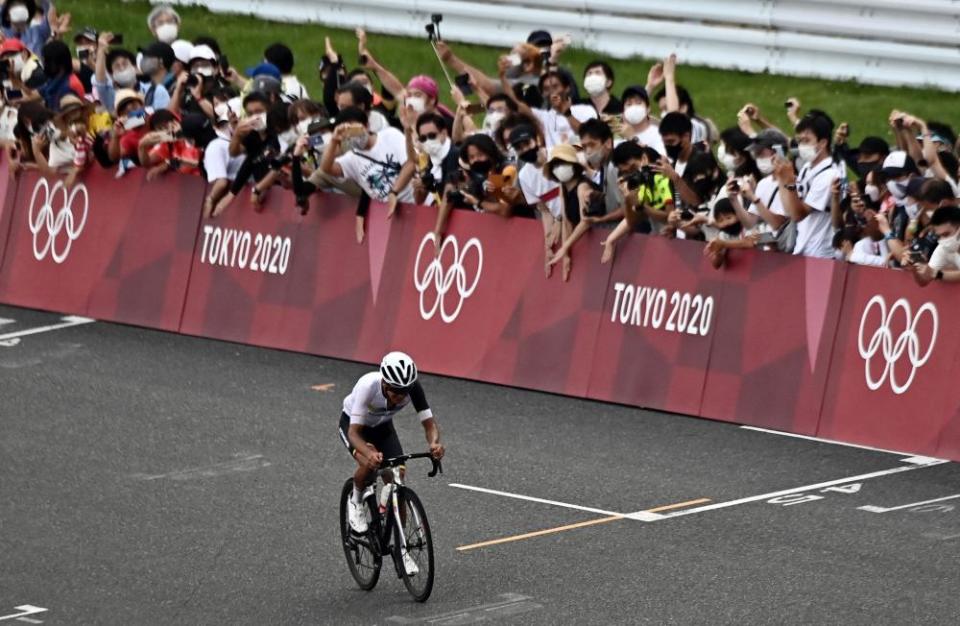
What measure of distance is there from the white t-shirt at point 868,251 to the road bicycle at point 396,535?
17.2ft

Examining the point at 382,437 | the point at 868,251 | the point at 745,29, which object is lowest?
the point at 382,437

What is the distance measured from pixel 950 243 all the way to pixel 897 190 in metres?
0.99

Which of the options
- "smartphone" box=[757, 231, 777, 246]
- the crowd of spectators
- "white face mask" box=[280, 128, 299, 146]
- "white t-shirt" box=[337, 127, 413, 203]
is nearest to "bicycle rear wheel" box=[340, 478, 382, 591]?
the crowd of spectators

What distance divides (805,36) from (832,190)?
25.0ft

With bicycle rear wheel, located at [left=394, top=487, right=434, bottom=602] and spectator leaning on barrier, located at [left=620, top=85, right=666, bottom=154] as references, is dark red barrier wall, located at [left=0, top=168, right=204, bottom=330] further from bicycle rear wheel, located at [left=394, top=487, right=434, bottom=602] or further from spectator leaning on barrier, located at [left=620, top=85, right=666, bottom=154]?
bicycle rear wheel, located at [left=394, top=487, right=434, bottom=602]

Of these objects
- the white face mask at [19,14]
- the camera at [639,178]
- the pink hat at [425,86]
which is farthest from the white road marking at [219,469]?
the white face mask at [19,14]

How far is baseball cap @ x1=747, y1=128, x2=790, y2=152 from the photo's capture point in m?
17.4

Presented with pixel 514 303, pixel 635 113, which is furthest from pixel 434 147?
pixel 635 113

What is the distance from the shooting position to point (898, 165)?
16875 mm

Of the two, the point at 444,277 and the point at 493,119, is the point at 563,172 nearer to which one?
the point at 493,119

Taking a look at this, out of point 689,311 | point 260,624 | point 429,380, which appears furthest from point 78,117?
point 260,624

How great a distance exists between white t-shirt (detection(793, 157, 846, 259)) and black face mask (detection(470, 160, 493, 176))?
9.16 ft

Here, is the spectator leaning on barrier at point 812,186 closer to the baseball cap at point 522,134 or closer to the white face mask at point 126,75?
the baseball cap at point 522,134

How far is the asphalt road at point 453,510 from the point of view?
13.0m
